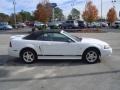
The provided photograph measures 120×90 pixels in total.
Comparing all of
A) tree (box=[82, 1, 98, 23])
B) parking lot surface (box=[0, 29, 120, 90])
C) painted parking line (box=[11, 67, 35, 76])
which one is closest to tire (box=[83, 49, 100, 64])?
parking lot surface (box=[0, 29, 120, 90])

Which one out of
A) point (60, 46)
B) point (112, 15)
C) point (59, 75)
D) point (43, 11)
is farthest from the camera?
point (112, 15)

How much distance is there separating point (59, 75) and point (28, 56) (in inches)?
116

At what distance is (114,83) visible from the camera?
865cm

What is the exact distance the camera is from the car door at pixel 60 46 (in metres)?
12.4

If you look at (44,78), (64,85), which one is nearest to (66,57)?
(44,78)

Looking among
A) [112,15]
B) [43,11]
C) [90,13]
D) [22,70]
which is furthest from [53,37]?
[112,15]

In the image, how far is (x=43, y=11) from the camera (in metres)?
53.7

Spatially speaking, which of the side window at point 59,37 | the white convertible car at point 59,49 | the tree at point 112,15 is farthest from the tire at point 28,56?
the tree at point 112,15

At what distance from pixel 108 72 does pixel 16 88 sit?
356cm

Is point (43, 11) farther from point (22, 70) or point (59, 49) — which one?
point (22, 70)

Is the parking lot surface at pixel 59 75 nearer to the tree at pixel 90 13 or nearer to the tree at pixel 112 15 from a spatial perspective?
the tree at pixel 90 13

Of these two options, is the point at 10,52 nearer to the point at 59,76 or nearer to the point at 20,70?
the point at 20,70

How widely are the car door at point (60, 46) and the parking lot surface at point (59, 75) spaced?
45cm

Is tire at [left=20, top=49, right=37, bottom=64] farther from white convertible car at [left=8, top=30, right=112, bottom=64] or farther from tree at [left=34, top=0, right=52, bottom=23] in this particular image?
tree at [left=34, top=0, right=52, bottom=23]
